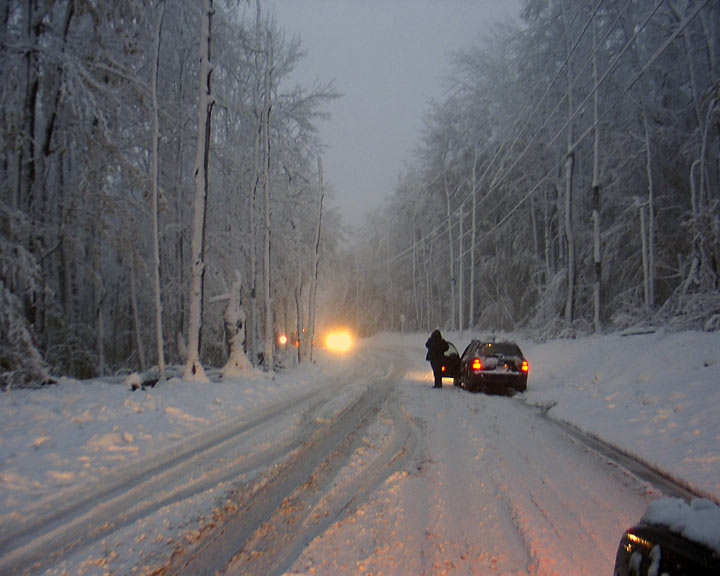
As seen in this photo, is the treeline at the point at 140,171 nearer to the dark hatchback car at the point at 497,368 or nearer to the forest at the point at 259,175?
the forest at the point at 259,175

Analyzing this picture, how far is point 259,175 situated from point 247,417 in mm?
14581

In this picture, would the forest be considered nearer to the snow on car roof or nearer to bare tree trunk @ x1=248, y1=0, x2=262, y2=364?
bare tree trunk @ x1=248, y1=0, x2=262, y2=364

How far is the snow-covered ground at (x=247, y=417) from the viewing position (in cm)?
399

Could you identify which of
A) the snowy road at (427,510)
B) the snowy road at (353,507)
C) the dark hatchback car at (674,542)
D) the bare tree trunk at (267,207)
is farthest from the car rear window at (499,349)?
the dark hatchback car at (674,542)

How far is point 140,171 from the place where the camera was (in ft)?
44.8

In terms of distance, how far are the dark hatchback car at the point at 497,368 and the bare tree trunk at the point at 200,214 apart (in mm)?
7869

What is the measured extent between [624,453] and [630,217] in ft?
59.9

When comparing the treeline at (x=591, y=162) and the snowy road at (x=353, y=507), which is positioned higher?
the treeline at (x=591, y=162)

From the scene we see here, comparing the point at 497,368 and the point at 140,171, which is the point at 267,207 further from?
the point at 497,368

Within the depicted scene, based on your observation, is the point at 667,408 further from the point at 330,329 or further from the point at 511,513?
the point at 330,329

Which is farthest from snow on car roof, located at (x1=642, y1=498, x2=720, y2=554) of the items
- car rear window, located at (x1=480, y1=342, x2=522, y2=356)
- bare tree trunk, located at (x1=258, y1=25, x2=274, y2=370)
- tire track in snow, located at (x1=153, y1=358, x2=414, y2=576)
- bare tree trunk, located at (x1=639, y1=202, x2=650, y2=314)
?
bare tree trunk, located at (x1=639, y1=202, x2=650, y2=314)

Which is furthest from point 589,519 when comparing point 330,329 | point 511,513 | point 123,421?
point 330,329

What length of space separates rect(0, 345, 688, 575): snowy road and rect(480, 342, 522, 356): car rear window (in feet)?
19.8

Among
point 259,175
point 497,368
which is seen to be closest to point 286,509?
point 497,368
